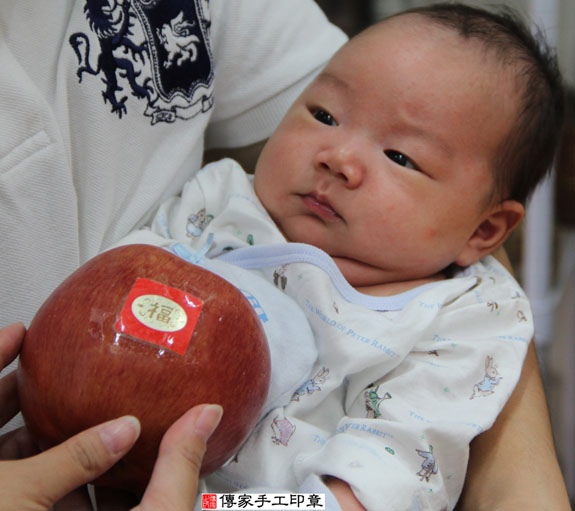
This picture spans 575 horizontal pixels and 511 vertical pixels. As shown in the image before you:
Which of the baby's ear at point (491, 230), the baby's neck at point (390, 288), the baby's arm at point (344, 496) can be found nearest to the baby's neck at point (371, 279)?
the baby's neck at point (390, 288)

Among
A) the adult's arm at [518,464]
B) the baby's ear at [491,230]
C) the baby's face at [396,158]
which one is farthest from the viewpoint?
the baby's ear at [491,230]

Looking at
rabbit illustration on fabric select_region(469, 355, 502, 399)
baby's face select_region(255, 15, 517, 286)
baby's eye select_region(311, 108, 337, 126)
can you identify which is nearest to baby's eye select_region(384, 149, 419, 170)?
baby's face select_region(255, 15, 517, 286)

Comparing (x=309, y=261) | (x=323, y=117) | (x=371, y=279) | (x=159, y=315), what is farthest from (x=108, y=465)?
(x=323, y=117)

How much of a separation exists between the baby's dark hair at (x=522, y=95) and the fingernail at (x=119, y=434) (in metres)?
0.72

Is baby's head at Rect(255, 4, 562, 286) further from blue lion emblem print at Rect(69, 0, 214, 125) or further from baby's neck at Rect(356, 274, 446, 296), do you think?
blue lion emblem print at Rect(69, 0, 214, 125)

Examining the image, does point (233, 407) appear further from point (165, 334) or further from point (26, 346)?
point (26, 346)

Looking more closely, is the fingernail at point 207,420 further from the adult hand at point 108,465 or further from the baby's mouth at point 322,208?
the baby's mouth at point 322,208

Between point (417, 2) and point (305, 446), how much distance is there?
1777 mm

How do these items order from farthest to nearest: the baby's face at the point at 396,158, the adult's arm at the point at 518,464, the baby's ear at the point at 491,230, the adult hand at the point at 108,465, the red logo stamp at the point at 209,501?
the baby's ear at the point at 491,230 < the baby's face at the point at 396,158 < the adult's arm at the point at 518,464 < the red logo stamp at the point at 209,501 < the adult hand at the point at 108,465

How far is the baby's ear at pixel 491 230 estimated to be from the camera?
1025 millimetres

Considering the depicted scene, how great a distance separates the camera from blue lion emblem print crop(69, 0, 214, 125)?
836 mm

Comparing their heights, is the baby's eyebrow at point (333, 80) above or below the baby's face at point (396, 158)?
above

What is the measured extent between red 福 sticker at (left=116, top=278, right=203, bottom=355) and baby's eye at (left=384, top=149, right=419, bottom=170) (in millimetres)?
472

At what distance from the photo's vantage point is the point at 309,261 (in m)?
0.88
